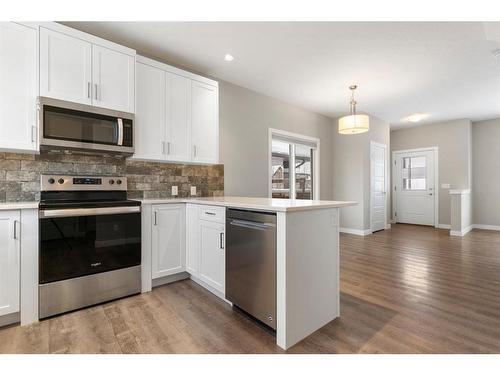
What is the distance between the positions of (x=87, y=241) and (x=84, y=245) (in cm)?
4

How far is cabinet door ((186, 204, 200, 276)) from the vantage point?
8.65 ft

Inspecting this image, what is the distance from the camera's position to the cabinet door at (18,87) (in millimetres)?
1960

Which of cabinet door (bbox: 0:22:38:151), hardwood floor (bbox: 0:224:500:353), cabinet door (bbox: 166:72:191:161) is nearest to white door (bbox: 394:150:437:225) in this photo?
hardwood floor (bbox: 0:224:500:353)

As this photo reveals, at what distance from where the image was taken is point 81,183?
250 cm

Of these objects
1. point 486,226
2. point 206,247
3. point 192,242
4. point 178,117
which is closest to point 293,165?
point 178,117

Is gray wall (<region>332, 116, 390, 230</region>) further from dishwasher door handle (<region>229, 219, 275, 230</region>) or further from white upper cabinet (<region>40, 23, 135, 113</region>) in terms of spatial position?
white upper cabinet (<region>40, 23, 135, 113</region>)

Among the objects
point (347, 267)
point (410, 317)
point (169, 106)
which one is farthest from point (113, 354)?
point (347, 267)

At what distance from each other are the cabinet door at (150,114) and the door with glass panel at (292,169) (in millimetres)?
2344

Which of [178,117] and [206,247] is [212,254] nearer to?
[206,247]

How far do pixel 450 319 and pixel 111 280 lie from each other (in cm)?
291

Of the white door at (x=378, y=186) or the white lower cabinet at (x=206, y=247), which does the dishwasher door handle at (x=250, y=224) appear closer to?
the white lower cabinet at (x=206, y=247)

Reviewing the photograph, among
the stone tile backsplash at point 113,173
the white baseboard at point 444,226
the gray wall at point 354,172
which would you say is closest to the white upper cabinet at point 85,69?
the stone tile backsplash at point 113,173
